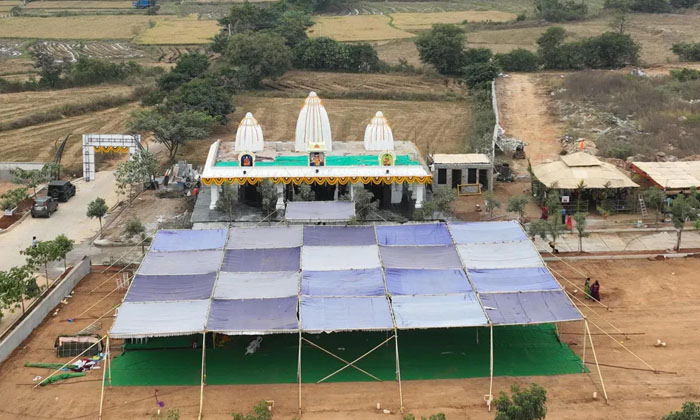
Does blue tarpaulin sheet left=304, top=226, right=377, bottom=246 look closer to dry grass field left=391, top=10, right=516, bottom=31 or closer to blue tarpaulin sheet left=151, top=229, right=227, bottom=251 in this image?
blue tarpaulin sheet left=151, top=229, right=227, bottom=251

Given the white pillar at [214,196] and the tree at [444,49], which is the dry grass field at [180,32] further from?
the white pillar at [214,196]

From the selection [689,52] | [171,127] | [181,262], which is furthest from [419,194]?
[689,52]

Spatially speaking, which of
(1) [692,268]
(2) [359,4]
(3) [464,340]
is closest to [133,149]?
(3) [464,340]

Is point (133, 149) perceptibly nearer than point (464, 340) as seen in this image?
No

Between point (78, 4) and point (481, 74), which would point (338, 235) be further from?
point (78, 4)

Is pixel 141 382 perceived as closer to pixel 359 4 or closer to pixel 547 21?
pixel 547 21

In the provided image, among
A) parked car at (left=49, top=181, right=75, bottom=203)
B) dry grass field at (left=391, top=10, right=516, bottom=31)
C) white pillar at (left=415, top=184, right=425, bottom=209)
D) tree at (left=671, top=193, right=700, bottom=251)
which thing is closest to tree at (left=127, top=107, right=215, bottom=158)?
parked car at (left=49, top=181, right=75, bottom=203)

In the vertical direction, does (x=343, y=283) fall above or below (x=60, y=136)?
below
